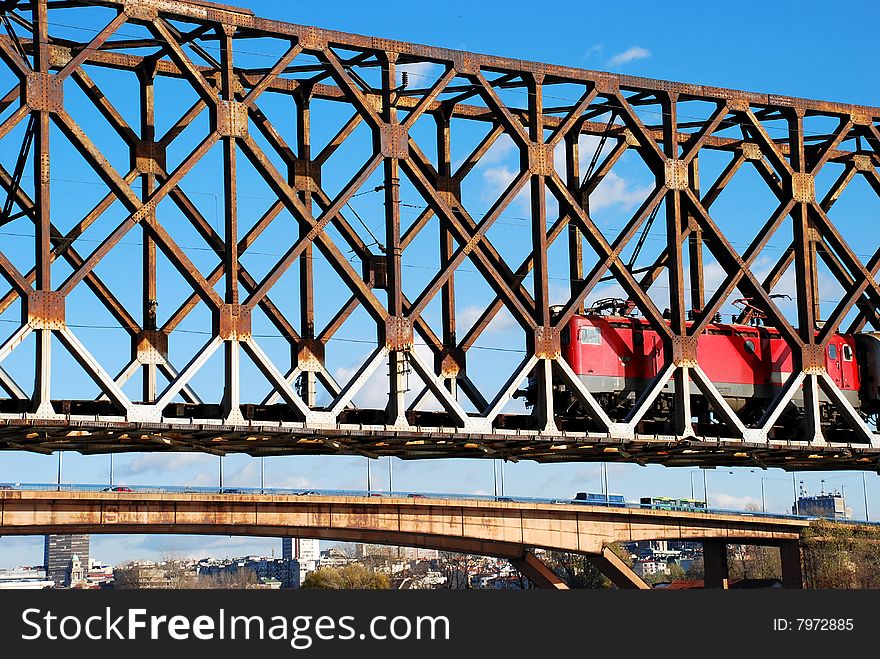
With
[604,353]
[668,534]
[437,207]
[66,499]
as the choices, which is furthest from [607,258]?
[668,534]

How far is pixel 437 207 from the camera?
4381cm

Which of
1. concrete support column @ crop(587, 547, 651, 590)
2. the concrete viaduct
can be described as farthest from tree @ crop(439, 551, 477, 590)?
concrete support column @ crop(587, 547, 651, 590)

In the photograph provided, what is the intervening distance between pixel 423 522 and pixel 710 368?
36.4 meters

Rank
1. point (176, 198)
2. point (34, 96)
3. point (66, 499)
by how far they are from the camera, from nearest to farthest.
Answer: point (34, 96), point (176, 198), point (66, 499)

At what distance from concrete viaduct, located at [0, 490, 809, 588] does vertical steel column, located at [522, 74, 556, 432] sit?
1360 inches

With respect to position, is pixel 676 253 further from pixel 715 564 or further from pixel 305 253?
pixel 715 564

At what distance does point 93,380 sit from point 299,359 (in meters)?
8.72

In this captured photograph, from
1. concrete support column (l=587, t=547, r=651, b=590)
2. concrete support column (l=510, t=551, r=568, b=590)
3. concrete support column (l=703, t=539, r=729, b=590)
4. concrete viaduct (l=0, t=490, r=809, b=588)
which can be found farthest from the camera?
concrete support column (l=703, t=539, r=729, b=590)

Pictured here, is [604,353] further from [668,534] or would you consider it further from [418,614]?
[668,534]

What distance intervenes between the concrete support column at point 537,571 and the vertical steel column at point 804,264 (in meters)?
48.6

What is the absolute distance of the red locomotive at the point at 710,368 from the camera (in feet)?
150

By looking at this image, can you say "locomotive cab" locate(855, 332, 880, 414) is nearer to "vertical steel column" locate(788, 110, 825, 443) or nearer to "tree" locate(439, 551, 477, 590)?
"vertical steel column" locate(788, 110, 825, 443)

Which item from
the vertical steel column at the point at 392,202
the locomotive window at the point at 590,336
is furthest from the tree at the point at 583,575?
the vertical steel column at the point at 392,202

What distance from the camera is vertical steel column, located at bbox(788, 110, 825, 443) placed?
48562 mm
